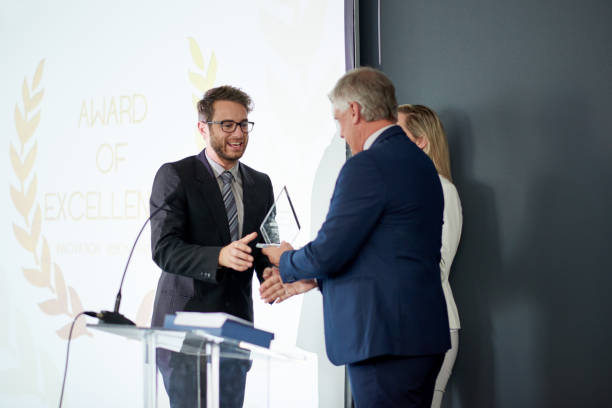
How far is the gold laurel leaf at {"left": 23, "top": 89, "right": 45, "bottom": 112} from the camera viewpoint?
4.12m

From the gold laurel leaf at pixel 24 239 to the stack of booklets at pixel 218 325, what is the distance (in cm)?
291

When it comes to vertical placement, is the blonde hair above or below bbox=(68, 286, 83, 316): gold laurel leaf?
above

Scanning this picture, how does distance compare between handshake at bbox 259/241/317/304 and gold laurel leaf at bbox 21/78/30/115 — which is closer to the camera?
handshake at bbox 259/241/317/304

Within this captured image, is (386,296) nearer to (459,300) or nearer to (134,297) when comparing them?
(459,300)

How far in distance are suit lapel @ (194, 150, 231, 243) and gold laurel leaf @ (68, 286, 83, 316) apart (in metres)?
1.81

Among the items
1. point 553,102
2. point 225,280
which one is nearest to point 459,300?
point 553,102

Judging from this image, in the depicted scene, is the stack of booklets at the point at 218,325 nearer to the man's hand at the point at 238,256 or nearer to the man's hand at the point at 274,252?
the man's hand at the point at 238,256

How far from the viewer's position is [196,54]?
3480mm

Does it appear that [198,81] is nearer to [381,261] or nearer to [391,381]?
[381,261]

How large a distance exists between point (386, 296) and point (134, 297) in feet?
7.26

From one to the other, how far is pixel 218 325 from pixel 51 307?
9.64ft

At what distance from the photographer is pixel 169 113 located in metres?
3.55

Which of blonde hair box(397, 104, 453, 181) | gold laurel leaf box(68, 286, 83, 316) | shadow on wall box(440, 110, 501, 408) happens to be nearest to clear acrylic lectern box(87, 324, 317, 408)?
blonde hair box(397, 104, 453, 181)

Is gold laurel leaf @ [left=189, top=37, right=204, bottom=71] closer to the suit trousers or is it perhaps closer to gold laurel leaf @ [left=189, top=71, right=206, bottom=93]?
gold laurel leaf @ [left=189, top=71, right=206, bottom=93]
